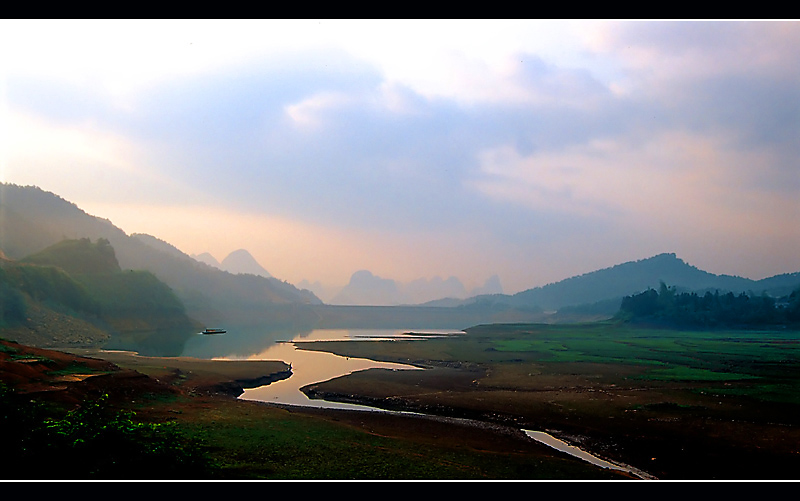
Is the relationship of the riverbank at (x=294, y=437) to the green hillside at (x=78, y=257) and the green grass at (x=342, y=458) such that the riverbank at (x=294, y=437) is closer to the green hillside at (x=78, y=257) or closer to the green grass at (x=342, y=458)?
the green grass at (x=342, y=458)

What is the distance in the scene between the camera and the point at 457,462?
21391mm

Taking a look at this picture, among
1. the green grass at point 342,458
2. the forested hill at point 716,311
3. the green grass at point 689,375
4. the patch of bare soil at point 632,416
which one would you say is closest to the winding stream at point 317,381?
the patch of bare soil at point 632,416

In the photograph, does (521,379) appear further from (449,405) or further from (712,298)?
(712,298)

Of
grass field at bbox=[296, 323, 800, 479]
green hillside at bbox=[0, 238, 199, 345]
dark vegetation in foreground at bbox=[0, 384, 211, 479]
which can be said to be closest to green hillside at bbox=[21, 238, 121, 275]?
green hillside at bbox=[0, 238, 199, 345]

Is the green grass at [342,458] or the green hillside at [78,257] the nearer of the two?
the green grass at [342,458]

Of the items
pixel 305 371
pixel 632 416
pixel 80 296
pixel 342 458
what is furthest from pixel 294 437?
pixel 80 296

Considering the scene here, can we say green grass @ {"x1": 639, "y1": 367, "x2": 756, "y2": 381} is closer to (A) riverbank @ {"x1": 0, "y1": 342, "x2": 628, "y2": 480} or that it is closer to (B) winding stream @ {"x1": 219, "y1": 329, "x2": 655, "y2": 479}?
(B) winding stream @ {"x1": 219, "y1": 329, "x2": 655, "y2": 479}

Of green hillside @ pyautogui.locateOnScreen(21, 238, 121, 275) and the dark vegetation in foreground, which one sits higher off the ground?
green hillside @ pyautogui.locateOnScreen(21, 238, 121, 275)

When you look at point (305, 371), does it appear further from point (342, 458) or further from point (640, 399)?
point (342, 458)

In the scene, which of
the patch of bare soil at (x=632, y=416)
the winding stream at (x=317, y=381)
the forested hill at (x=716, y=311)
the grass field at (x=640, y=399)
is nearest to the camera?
the patch of bare soil at (x=632, y=416)

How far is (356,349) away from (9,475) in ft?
251

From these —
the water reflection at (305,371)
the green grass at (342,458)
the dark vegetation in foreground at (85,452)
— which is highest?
the dark vegetation in foreground at (85,452)

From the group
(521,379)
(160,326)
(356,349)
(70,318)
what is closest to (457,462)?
(521,379)

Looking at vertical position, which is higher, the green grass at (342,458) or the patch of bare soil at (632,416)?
the green grass at (342,458)
